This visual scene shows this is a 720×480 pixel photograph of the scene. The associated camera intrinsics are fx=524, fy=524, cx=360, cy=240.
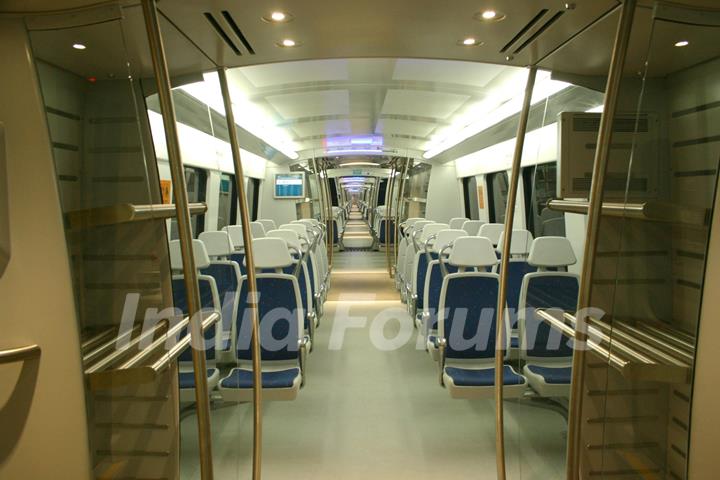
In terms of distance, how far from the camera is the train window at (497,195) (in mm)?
8117

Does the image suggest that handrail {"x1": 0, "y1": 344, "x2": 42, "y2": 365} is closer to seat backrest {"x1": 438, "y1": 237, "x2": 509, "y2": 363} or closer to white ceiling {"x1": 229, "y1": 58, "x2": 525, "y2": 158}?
seat backrest {"x1": 438, "y1": 237, "x2": 509, "y2": 363}

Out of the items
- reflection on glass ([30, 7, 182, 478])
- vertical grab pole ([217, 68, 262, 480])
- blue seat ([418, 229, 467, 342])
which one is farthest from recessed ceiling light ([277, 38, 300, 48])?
blue seat ([418, 229, 467, 342])

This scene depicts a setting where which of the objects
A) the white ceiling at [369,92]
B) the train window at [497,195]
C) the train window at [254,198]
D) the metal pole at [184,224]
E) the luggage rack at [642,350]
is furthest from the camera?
the train window at [254,198]

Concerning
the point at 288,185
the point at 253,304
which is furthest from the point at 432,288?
the point at 288,185

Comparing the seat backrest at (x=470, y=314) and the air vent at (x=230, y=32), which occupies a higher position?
the air vent at (x=230, y=32)

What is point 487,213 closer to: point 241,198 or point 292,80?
point 292,80

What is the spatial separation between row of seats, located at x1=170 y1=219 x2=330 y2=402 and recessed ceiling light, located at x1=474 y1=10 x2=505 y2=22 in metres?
1.40

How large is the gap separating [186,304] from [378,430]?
2146 mm

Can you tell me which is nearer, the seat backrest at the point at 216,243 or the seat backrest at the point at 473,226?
the seat backrest at the point at 216,243

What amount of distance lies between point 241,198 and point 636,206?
6.01 ft

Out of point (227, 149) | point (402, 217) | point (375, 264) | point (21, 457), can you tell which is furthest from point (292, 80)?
point (375, 264)

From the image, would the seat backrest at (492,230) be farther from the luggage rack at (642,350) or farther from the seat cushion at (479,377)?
the luggage rack at (642,350)

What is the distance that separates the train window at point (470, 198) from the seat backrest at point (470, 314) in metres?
6.46

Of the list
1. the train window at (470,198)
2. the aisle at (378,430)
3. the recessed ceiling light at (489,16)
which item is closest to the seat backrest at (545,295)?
the aisle at (378,430)
